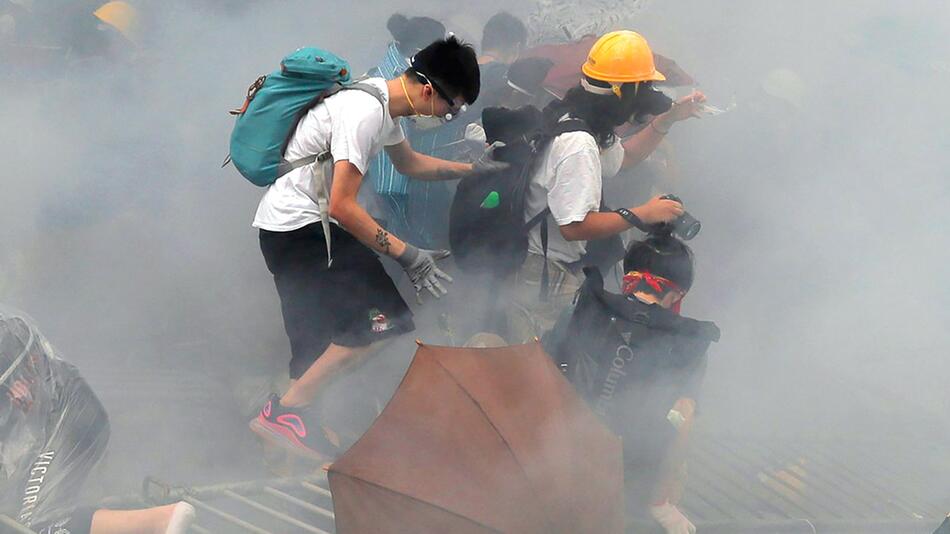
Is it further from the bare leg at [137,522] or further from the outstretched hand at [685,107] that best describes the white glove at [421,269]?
the outstretched hand at [685,107]

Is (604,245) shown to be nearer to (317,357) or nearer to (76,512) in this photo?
(317,357)

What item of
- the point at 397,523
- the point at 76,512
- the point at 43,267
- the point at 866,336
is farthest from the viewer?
the point at 866,336

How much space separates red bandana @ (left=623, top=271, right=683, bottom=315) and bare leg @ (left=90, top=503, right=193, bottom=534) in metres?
1.17

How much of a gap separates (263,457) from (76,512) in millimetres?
567

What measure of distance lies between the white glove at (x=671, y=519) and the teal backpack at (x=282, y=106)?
120cm

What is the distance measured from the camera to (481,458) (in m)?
1.98

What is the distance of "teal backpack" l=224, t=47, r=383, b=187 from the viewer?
2406mm

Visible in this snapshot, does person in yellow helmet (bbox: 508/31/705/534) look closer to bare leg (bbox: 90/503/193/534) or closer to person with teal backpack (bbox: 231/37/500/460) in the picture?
person with teal backpack (bbox: 231/37/500/460)

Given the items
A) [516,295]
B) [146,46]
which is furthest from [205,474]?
[146,46]

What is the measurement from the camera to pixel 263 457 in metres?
2.82

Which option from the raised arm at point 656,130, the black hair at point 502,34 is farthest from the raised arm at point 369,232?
the black hair at point 502,34

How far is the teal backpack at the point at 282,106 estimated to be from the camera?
241 cm

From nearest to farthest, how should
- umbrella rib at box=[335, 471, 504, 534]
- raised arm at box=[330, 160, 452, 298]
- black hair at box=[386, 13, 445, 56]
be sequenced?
umbrella rib at box=[335, 471, 504, 534]
raised arm at box=[330, 160, 452, 298]
black hair at box=[386, 13, 445, 56]

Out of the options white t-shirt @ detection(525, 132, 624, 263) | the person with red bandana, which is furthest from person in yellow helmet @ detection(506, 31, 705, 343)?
the person with red bandana
